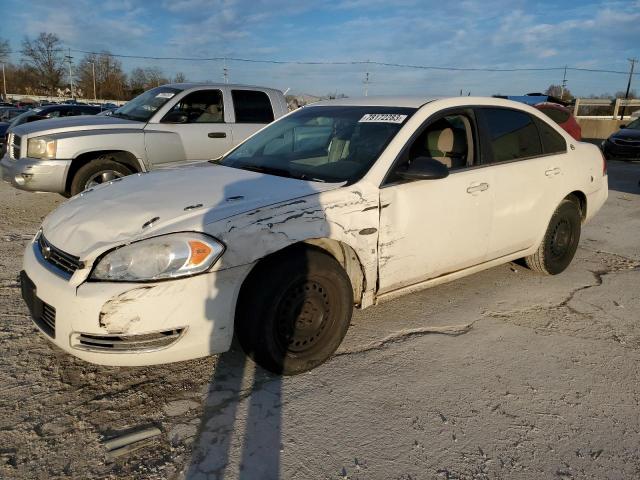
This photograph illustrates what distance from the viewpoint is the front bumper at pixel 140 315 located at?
7.73 ft

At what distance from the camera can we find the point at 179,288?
2.41 meters

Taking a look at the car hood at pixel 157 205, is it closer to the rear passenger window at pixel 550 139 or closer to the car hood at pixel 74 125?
the rear passenger window at pixel 550 139

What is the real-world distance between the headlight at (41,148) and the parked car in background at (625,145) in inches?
608

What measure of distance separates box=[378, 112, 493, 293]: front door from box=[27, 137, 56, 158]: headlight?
15.6 ft

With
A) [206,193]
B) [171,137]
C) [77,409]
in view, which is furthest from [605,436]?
[171,137]

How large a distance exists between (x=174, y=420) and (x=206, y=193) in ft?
4.14

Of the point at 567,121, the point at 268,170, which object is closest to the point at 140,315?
the point at 268,170

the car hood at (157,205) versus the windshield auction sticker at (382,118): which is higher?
the windshield auction sticker at (382,118)

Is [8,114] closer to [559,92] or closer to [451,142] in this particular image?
[451,142]

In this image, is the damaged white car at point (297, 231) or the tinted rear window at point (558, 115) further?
the tinted rear window at point (558, 115)

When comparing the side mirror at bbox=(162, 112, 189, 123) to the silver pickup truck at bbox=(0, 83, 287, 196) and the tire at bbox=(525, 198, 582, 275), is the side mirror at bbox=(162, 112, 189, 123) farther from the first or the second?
the tire at bbox=(525, 198, 582, 275)

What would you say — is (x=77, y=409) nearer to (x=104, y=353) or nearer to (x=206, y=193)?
(x=104, y=353)

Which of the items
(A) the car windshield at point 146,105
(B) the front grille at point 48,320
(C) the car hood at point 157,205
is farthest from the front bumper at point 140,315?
(A) the car windshield at point 146,105

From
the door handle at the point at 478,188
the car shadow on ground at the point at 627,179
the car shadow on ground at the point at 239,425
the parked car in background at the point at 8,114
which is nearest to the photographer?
the car shadow on ground at the point at 239,425
